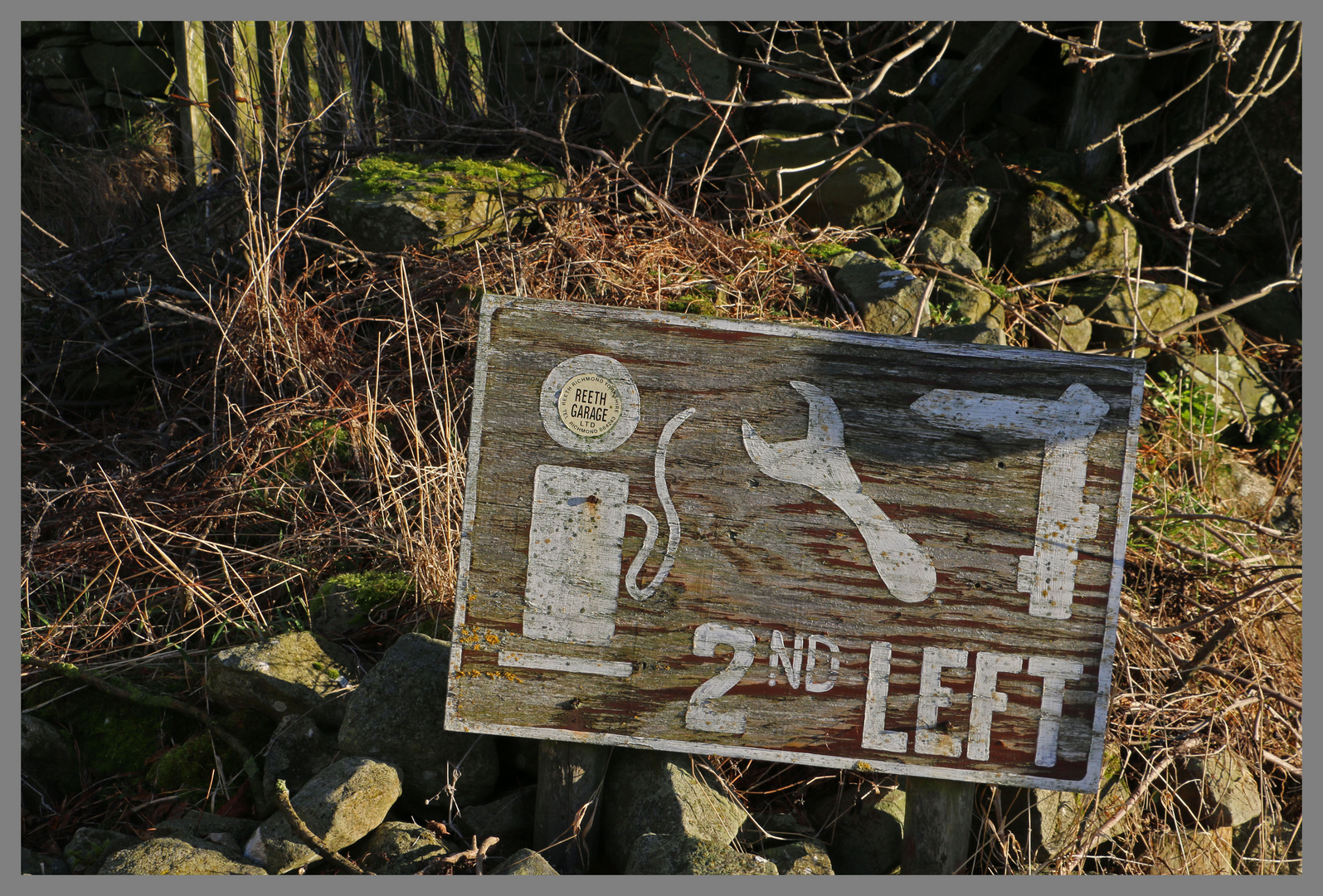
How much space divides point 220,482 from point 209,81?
4004 millimetres

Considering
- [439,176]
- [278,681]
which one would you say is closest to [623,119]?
[439,176]

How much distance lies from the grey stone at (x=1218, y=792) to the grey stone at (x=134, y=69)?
8.19m

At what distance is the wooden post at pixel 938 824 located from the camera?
208 cm

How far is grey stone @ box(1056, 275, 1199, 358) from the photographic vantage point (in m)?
4.12

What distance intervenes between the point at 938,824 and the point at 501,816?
1.09 metres

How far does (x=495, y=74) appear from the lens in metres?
5.75

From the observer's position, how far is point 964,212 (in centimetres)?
434

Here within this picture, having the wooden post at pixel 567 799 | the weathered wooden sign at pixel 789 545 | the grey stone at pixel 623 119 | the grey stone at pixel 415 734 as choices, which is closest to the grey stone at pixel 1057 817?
the weathered wooden sign at pixel 789 545

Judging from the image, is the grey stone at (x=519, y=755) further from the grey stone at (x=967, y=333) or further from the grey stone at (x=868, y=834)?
the grey stone at (x=967, y=333)

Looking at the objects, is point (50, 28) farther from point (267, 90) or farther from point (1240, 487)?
point (1240, 487)

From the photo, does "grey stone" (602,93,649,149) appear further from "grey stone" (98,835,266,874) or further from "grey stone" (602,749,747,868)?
"grey stone" (98,835,266,874)

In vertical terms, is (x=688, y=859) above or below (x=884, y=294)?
below

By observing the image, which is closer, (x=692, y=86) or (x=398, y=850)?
(x=398, y=850)

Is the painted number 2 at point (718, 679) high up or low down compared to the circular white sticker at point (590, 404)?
down
